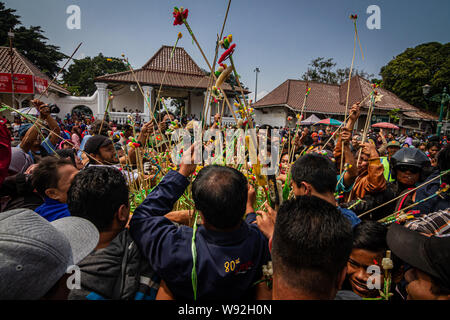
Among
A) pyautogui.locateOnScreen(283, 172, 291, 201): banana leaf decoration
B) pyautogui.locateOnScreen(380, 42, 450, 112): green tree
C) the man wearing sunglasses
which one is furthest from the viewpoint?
pyautogui.locateOnScreen(380, 42, 450, 112): green tree

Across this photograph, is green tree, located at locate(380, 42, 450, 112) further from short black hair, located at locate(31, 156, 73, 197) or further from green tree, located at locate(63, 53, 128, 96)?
green tree, located at locate(63, 53, 128, 96)

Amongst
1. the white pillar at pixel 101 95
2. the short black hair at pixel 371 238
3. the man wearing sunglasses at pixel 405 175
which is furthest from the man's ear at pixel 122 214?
the white pillar at pixel 101 95

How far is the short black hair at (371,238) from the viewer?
1103 mm

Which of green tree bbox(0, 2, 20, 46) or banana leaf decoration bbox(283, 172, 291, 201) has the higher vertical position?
green tree bbox(0, 2, 20, 46)

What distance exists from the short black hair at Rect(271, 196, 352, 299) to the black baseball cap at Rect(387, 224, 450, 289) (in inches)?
12.5

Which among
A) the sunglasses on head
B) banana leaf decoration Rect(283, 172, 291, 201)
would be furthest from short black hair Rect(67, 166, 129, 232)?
the sunglasses on head

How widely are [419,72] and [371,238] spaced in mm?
30738

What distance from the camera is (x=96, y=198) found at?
96 cm

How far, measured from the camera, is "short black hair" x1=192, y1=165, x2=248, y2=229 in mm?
874

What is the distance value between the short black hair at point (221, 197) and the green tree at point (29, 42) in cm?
2681

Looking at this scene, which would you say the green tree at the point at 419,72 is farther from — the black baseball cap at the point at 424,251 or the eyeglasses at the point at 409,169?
the black baseball cap at the point at 424,251

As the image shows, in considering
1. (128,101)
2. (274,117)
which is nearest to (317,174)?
(128,101)
